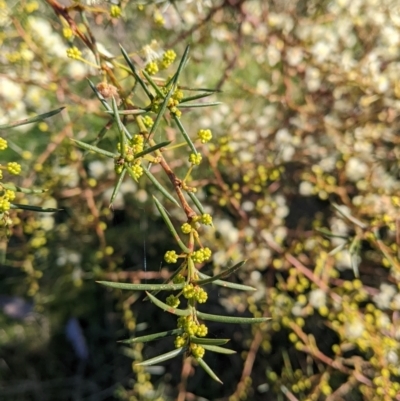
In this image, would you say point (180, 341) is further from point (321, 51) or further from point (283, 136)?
point (321, 51)

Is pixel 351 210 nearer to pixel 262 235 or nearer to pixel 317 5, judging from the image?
pixel 262 235

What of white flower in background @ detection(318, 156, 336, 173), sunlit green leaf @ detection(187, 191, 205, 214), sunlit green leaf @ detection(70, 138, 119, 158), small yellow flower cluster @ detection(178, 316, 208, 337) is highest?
white flower in background @ detection(318, 156, 336, 173)

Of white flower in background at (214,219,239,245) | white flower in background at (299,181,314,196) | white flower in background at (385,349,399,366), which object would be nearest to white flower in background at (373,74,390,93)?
white flower in background at (299,181,314,196)

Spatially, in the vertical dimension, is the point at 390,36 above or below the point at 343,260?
above

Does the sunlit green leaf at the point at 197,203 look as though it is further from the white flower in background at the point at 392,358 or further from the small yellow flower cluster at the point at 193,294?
the white flower in background at the point at 392,358

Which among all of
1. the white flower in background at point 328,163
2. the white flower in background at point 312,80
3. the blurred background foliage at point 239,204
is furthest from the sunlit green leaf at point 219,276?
the white flower in background at point 312,80

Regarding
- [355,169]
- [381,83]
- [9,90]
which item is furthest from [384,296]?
[9,90]

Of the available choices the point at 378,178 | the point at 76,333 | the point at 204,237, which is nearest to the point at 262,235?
the point at 204,237

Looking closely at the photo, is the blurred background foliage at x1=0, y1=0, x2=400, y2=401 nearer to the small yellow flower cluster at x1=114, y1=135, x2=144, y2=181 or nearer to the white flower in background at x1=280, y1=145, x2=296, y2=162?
the white flower in background at x1=280, y1=145, x2=296, y2=162
